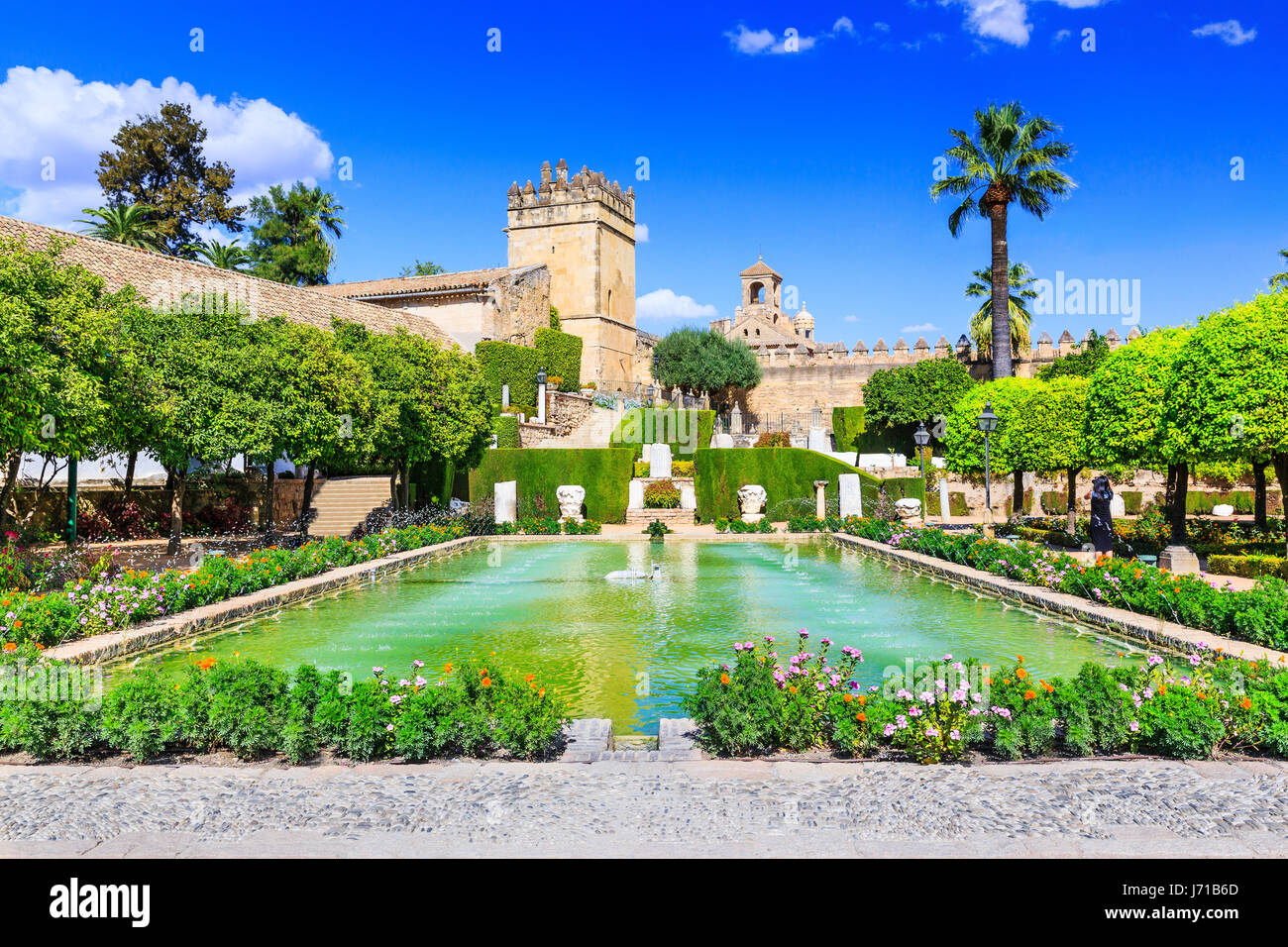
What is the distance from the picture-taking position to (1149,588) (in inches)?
396

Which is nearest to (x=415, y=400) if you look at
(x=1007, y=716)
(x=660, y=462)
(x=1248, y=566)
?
(x=660, y=462)

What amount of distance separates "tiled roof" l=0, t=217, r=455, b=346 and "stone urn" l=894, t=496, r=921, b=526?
1883cm

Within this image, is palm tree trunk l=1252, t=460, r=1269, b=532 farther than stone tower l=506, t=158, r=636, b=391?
No

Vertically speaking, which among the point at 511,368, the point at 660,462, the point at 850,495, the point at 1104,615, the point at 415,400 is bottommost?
the point at 1104,615

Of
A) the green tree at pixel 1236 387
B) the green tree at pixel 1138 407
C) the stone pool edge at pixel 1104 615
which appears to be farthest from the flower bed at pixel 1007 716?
the green tree at pixel 1138 407

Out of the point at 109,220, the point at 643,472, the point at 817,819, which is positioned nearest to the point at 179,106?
the point at 109,220

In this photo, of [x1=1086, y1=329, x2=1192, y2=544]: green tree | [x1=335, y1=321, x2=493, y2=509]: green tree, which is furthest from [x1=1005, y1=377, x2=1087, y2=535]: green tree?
[x1=335, y1=321, x2=493, y2=509]: green tree

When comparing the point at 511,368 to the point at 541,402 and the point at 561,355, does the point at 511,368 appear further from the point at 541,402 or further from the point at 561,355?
the point at 561,355

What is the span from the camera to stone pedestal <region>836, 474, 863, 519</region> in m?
24.3

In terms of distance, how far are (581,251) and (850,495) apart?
27.4 metres

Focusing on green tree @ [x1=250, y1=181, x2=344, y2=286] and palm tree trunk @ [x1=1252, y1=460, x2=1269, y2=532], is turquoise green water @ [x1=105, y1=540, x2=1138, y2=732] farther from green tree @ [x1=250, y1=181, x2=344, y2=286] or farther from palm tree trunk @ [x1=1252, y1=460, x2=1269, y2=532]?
green tree @ [x1=250, y1=181, x2=344, y2=286]

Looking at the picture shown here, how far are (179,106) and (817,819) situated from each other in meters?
43.7
